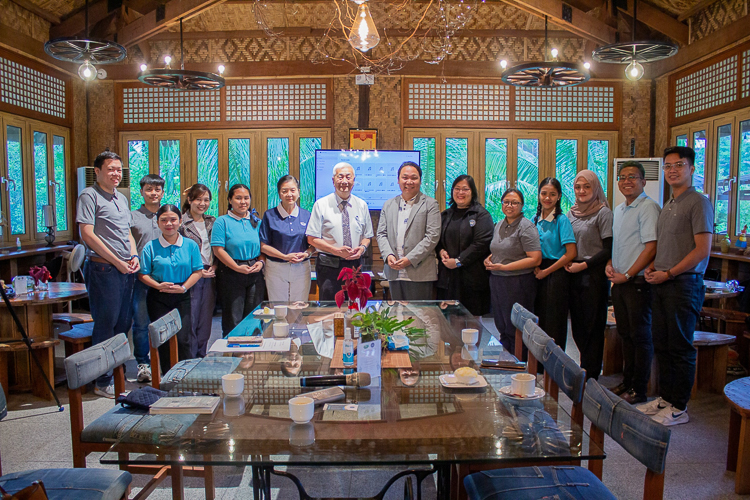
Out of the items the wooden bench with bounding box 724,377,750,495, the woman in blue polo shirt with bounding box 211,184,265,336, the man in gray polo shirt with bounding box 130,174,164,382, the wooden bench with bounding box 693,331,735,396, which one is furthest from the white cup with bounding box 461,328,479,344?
the man in gray polo shirt with bounding box 130,174,164,382

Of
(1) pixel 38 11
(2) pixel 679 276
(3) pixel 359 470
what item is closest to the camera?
(3) pixel 359 470

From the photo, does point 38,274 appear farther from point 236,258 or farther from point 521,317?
→ point 521,317

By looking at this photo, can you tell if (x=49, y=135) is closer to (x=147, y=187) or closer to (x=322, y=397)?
(x=147, y=187)

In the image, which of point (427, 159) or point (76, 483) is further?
point (427, 159)

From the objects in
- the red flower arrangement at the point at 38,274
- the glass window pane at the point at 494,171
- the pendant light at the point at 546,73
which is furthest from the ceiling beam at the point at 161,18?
the glass window pane at the point at 494,171

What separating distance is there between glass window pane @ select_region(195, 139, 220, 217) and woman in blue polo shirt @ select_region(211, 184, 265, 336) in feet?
11.4

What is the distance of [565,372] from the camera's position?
6.66 ft

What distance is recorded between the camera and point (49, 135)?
680cm

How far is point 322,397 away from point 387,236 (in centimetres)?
253

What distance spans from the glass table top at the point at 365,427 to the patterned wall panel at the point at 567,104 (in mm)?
5946

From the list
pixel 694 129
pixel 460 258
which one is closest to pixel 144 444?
pixel 460 258

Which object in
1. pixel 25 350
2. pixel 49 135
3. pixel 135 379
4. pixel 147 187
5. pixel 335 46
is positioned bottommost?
pixel 135 379

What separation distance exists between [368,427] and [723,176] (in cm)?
617

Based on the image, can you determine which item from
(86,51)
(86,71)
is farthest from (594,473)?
(86,51)
